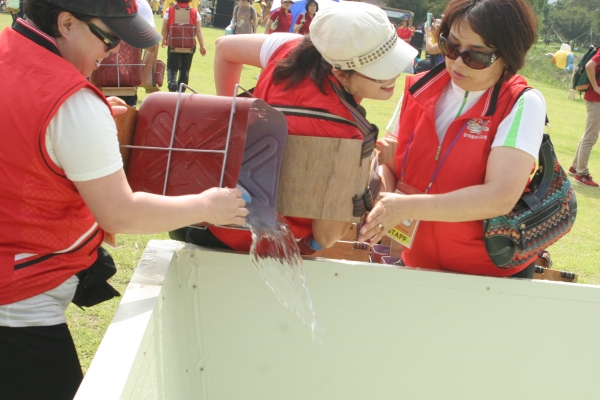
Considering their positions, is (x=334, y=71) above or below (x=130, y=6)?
below

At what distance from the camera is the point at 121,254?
4434mm

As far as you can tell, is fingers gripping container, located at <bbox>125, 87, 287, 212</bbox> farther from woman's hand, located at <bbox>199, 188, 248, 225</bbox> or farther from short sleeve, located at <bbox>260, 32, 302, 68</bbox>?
short sleeve, located at <bbox>260, 32, 302, 68</bbox>

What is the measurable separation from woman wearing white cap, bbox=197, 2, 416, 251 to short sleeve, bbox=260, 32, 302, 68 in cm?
3

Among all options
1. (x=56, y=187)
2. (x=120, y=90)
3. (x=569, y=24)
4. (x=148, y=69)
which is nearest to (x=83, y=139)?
(x=56, y=187)

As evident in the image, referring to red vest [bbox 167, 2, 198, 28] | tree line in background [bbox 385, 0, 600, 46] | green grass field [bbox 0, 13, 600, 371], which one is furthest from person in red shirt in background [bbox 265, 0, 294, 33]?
tree line in background [bbox 385, 0, 600, 46]

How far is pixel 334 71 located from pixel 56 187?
2.98ft

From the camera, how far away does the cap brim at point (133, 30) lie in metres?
1.53

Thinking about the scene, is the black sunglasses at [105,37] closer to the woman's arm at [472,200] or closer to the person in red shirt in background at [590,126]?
the woman's arm at [472,200]

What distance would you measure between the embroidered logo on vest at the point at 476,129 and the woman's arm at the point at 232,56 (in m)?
0.80

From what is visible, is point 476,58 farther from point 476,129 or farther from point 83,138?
point 83,138

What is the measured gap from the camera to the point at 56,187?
1.58m

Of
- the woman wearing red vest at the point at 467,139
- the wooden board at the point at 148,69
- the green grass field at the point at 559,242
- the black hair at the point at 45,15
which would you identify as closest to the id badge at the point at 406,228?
the woman wearing red vest at the point at 467,139

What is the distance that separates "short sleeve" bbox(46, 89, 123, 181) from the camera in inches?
57.1

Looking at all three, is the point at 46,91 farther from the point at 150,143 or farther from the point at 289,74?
the point at 289,74
